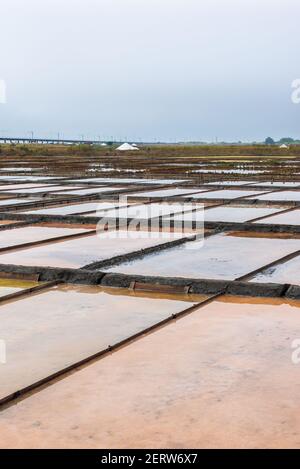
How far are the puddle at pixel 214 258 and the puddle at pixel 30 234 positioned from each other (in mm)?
1518

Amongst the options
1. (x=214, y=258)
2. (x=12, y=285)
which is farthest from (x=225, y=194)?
(x=12, y=285)

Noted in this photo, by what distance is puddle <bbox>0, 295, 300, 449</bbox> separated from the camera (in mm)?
2584

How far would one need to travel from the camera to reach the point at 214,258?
6254 millimetres

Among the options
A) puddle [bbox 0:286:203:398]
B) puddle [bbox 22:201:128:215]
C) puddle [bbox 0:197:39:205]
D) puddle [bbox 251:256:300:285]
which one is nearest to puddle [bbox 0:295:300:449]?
puddle [bbox 0:286:203:398]

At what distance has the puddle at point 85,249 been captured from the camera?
609 cm

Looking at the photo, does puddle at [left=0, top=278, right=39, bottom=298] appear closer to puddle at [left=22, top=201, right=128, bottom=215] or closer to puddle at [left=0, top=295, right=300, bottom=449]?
puddle at [left=0, top=295, right=300, bottom=449]

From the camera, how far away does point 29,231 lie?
8.21 meters

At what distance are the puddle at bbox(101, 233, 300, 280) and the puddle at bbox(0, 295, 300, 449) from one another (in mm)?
1541

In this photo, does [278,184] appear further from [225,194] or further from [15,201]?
[15,201]

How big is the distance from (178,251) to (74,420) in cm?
406

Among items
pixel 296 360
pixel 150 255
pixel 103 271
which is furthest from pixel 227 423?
pixel 150 255

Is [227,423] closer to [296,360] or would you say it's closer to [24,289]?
[296,360]
